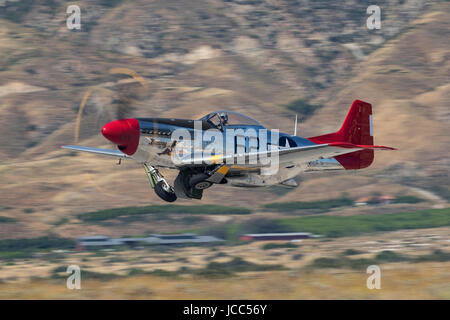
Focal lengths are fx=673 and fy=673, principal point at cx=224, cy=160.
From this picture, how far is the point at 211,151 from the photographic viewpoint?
1980 centimetres

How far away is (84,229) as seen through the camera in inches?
2549

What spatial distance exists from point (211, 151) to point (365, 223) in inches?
1975

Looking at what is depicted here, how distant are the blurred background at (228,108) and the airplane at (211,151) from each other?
3.65 ft

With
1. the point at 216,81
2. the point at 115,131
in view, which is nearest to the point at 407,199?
the point at 216,81

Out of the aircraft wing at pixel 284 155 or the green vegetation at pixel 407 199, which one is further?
the green vegetation at pixel 407 199

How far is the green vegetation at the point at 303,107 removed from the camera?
325 feet
